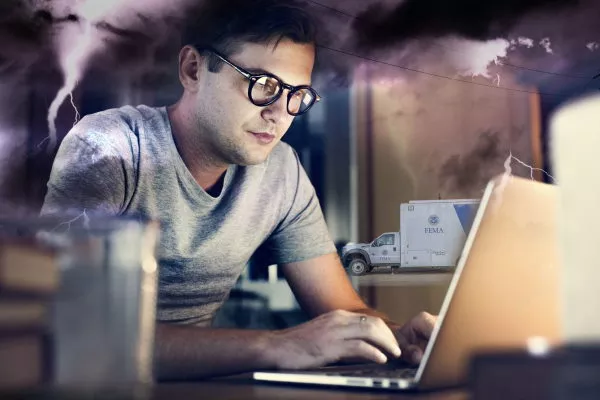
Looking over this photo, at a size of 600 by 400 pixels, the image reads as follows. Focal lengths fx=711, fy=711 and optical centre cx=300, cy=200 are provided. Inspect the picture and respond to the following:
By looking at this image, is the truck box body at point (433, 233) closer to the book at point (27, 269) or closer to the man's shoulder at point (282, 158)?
the man's shoulder at point (282, 158)

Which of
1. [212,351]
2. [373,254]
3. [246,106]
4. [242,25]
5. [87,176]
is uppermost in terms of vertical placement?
[242,25]

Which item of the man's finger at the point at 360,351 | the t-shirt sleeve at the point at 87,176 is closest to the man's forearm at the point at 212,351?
the man's finger at the point at 360,351

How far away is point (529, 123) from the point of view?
227 cm

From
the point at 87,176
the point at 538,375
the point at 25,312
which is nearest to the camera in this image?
the point at 538,375

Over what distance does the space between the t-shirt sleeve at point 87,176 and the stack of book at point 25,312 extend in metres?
1.40

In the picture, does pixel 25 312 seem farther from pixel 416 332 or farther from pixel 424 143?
pixel 424 143

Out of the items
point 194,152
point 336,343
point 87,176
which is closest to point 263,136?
point 194,152

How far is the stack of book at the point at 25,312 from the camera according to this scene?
65 centimetres

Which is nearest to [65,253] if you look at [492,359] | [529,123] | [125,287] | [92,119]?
[125,287]

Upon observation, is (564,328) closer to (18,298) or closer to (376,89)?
(18,298)

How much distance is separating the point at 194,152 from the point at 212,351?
2.85 ft

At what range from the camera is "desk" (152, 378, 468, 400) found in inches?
35.3

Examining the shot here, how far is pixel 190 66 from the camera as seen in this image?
2326 mm

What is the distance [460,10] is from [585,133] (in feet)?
6.25
